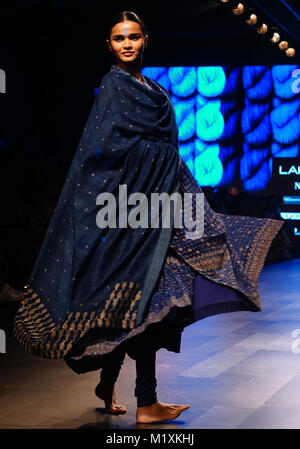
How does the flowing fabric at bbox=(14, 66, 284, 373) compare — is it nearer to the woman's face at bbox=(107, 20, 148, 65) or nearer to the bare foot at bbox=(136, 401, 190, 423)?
the woman's face at bbox=(107, 20, 148, 65)

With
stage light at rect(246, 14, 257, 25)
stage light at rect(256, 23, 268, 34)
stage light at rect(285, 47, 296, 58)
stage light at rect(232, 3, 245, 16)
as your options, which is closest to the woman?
stage light at rect(232, 3, 245, 16)

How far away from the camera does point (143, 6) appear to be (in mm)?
11773

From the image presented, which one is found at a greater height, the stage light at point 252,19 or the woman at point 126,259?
the stage light at point 252,19

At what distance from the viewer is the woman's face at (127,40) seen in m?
2.26

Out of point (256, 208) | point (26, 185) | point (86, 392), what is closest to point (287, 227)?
point (256, 208)

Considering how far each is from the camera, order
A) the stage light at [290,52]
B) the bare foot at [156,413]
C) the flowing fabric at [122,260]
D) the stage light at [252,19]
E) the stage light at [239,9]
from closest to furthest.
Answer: the flowing fabric at [122,260] → the bare foot at [156,413] → the stage light at [239,9] → the stage light at [252,19] → the stage light at [290,52]

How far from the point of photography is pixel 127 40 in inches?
89.3

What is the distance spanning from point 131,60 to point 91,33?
946cm

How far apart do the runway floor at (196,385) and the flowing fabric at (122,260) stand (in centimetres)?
24

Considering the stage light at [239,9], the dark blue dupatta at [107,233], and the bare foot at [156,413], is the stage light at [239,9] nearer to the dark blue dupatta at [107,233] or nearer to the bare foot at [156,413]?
the dark blue dupatta at [107,233]

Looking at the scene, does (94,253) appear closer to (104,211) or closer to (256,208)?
(104,211)

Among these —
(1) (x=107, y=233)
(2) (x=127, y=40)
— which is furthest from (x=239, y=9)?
(1) (x=107, y=233)

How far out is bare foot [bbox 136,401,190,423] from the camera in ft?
7.41

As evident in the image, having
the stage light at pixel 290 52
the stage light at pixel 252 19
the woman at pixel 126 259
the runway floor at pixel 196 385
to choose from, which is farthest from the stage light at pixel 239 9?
the woman at pixel 126 259
